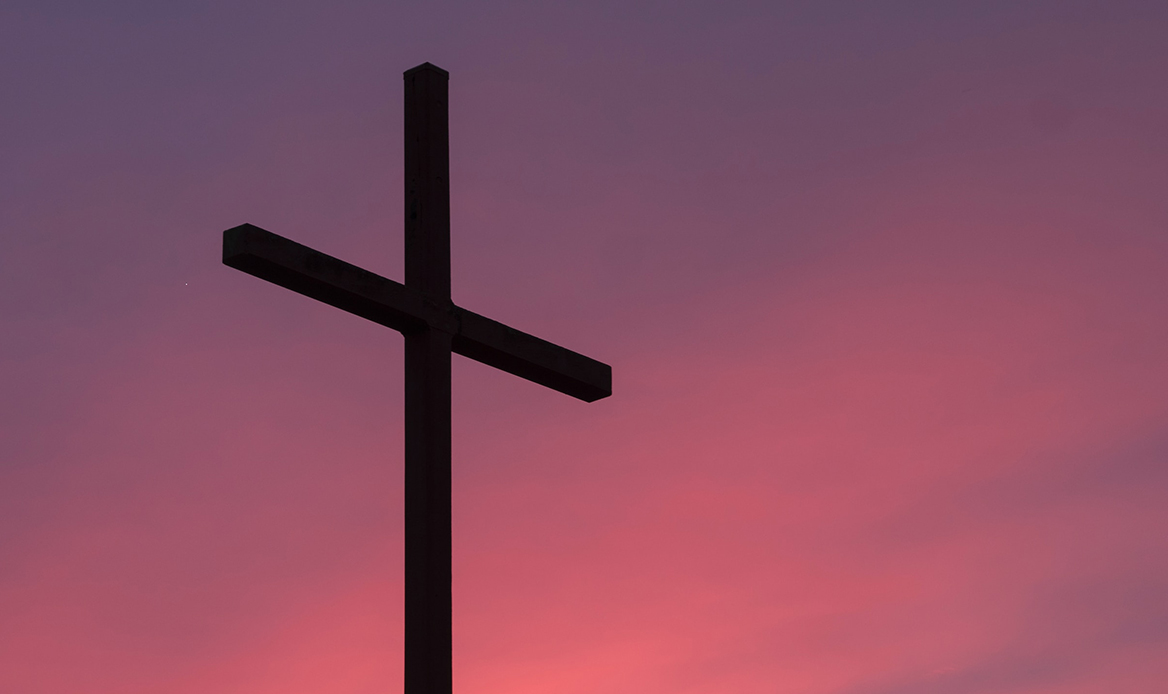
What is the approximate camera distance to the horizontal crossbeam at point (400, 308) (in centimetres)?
807

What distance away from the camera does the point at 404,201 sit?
9062 mm

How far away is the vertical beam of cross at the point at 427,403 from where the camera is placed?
8.09 metres

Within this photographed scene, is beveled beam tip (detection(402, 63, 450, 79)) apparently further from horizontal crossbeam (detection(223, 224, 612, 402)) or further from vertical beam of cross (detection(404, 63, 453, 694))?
horizontal crossbeam (detection(223, 224, 612, 402))

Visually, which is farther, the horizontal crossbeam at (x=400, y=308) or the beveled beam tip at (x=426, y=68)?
the beveled beam tip at (x=426, y=68)

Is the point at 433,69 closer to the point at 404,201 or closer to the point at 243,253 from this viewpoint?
the point at 404,201

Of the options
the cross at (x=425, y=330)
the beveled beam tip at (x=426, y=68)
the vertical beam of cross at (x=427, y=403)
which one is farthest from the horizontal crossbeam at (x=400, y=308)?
the beveled beam tip at (x=426, y=68)

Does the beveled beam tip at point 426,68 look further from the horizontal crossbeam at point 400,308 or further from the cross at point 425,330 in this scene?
the horizontal crossbeam at point 400,308

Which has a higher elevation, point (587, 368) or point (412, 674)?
point (587, 368)

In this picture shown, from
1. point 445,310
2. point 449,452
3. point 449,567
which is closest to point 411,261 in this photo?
point 445,310

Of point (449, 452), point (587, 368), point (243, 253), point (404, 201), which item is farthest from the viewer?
point (587, 368)

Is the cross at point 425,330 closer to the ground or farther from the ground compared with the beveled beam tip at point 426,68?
closer to the ground

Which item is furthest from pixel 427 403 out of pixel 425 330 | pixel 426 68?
pixel 426 68

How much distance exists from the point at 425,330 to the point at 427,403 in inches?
16.4

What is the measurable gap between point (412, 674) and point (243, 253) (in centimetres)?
213
